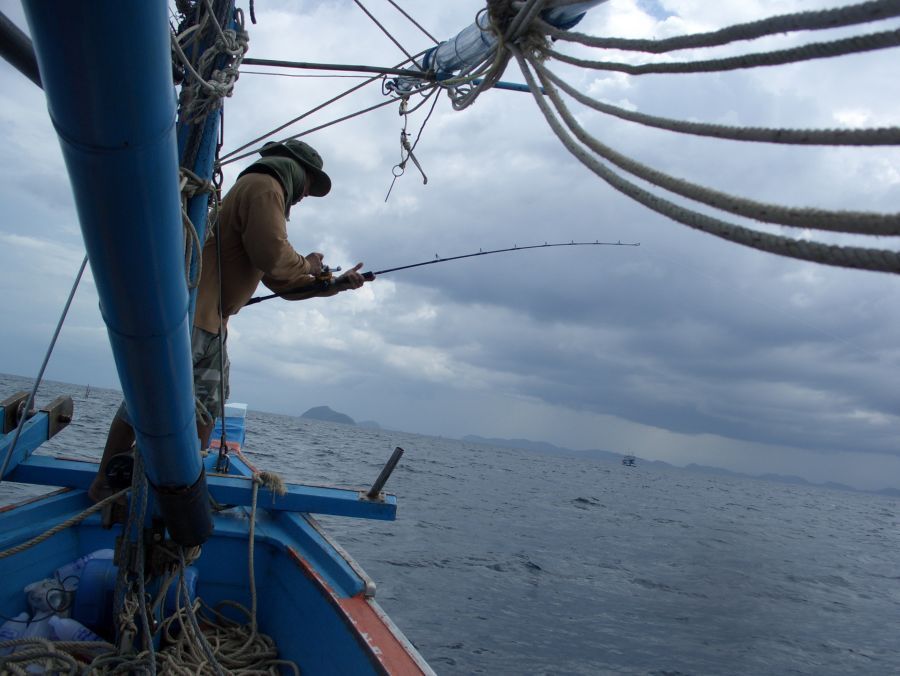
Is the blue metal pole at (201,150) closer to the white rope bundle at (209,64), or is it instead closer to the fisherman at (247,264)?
the white rope bundle at (209,64)

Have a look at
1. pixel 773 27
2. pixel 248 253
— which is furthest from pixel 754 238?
pixel 248 253

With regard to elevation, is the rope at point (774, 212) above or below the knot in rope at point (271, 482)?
above

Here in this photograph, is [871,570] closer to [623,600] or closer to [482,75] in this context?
[623,600]

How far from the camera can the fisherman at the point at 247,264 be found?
2877 millimetres

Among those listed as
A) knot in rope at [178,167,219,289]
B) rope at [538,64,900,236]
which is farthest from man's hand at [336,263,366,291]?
Result: rope at [538,64,900,236]

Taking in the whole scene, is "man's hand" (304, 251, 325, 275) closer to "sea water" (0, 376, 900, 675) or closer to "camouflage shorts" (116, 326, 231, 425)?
"camouflage shorts" (116, 326, 231, 425)

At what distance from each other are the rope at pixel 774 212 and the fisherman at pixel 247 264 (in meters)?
1.95

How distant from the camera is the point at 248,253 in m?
2.94

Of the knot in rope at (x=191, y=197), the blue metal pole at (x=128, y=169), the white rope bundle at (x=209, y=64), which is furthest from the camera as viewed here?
the white rope bundle at (x=209, y=64)

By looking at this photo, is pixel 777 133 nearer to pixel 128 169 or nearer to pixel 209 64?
pixel 128 169

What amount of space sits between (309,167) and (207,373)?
1.20 metres

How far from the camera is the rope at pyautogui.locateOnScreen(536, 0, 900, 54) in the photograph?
2.80ft

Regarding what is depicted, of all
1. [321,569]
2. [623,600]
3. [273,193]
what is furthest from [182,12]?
[623,600]

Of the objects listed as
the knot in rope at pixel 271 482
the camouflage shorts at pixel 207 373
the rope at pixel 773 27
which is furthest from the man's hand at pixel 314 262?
the rope at pixel 773 27
